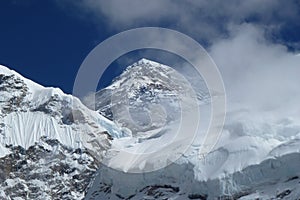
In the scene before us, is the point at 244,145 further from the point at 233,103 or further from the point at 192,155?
the point at 233,103

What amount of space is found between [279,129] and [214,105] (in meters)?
38.1

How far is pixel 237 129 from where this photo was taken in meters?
139

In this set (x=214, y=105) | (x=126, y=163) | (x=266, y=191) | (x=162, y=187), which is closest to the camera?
(x=266, y=191)

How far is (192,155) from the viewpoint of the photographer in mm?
139125

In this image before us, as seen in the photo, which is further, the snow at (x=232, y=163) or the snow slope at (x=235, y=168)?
the snow at (x=232, y=163)

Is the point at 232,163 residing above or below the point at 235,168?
above

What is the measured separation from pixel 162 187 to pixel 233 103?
2548 cm


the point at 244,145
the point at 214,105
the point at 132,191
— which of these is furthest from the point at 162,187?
the point at 214,105

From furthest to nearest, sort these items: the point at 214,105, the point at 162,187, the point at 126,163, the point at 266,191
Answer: the point at 214,105
the point at 126,163
the point at 162,187
the point at 266,191

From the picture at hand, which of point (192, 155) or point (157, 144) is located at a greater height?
point (157, 144)

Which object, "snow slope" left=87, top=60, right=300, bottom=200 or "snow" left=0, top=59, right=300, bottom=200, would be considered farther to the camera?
"snow" left=0, top=59, right=300, bottom=200

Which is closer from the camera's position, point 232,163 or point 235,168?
point 235,168

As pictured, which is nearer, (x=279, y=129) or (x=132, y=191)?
(x=279, y=129)

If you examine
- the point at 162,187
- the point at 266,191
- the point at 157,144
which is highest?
the point at 157,144
